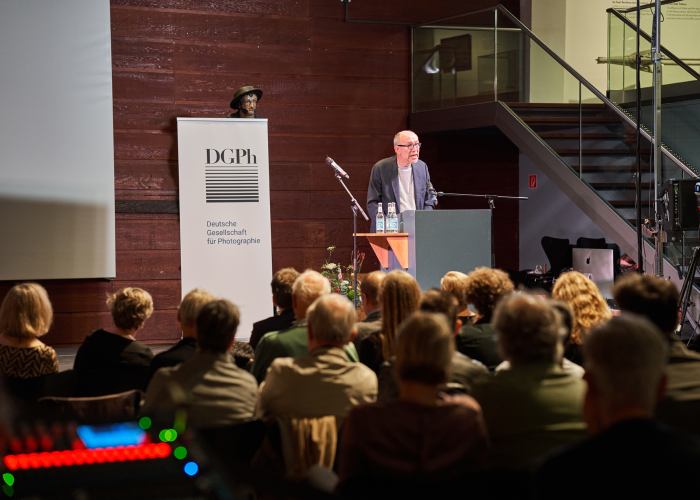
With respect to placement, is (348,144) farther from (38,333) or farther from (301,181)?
(38,333)

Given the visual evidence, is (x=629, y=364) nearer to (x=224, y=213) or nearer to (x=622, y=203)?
(x=622, y=203)

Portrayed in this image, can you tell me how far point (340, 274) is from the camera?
868 centimetres

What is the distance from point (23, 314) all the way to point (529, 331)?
223 centimetres

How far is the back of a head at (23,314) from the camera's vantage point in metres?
3.84

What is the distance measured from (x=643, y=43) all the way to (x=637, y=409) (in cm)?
748

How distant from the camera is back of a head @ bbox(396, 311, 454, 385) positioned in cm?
226

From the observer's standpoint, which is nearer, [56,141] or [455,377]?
[455,377]

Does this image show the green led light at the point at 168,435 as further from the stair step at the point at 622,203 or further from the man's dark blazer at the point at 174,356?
the stair step at the point at 622,203

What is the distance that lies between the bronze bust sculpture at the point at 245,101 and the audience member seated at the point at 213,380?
18.4 feet

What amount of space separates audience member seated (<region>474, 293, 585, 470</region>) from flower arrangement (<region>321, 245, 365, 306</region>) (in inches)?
211

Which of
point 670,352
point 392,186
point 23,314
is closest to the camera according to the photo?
point 670,352

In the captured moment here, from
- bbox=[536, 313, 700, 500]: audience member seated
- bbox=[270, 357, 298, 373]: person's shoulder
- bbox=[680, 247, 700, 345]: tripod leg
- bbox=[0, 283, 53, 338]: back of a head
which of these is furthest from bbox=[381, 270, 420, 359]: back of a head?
bbox=[680, 247, 700, 345]: tripod leg

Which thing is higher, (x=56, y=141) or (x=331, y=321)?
(x=56, y=141)

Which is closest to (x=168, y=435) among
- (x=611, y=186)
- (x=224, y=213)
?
(x=224, y=213)
